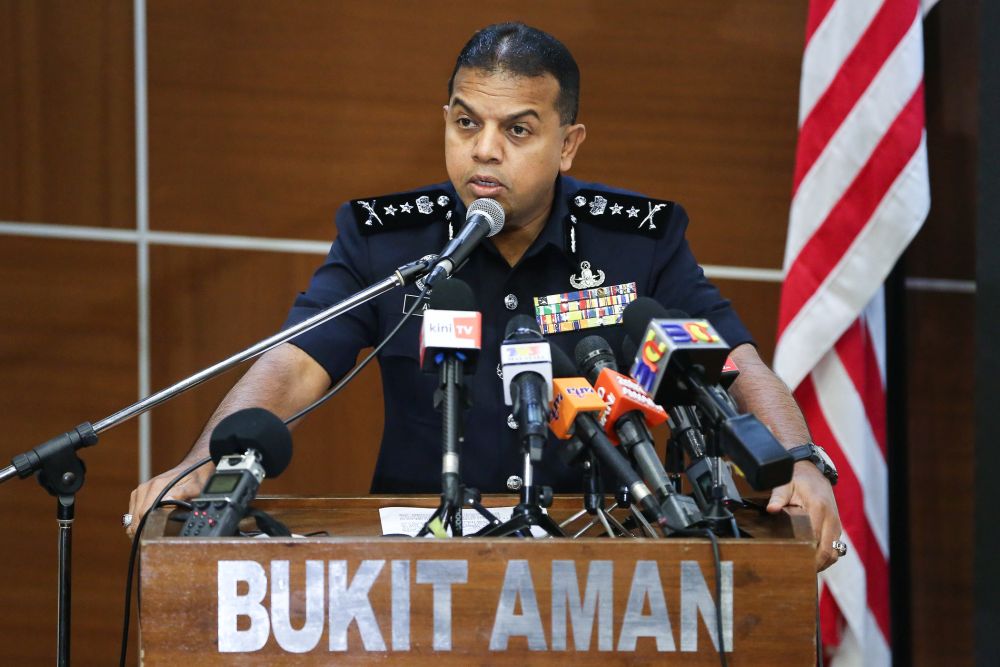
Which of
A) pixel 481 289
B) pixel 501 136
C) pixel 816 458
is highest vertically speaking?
pixel 501 136

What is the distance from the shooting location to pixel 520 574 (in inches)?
49.6

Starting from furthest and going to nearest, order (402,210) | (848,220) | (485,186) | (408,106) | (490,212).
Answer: (408,106) → (848,220) → (402,210) → (485,186) → (490,212)

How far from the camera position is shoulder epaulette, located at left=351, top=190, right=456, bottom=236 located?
7.31 feet

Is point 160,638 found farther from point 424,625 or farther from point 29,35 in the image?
point 29,35

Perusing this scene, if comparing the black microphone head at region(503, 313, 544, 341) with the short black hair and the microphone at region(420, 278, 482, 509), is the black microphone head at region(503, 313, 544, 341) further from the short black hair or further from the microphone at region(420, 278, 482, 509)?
the short black hair

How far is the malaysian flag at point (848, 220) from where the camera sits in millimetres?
2781

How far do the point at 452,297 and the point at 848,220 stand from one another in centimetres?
165

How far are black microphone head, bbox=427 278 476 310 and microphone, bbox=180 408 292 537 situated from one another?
9.2 inches

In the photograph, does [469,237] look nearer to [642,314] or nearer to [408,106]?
[642,314]

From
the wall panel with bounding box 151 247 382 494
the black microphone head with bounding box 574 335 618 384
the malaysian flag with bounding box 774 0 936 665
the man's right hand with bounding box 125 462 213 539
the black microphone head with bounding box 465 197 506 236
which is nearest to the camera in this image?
the black microphone head with bounding box 574 335 618 384

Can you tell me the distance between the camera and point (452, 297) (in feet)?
4.64

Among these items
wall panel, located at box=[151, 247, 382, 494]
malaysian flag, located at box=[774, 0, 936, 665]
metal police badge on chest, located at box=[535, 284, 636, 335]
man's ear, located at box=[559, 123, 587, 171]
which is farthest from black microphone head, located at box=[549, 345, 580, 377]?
wall panel, located at box=[151, 247, 382, 494]

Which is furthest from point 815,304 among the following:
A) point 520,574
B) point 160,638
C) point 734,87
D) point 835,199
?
point 160,638

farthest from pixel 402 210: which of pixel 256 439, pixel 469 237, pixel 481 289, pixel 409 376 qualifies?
pixel 256 439
